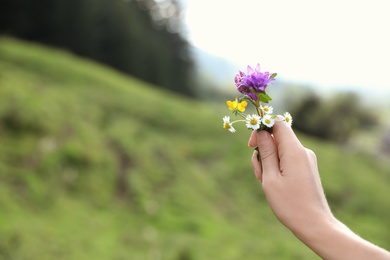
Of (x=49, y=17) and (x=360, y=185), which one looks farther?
(x=49, y=17)

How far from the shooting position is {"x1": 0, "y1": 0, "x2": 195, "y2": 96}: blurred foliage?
3588 centimetres

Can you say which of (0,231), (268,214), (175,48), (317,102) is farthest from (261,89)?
(175,48)

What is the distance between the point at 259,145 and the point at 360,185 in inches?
997

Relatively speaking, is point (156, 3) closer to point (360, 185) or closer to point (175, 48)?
point (175, 48)

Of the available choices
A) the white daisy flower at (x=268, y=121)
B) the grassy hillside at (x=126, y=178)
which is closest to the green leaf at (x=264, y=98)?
the white daisy flower at (x=268, y=121)

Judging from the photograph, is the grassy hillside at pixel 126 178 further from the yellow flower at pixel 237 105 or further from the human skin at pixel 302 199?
the human skin at pixel 302 199

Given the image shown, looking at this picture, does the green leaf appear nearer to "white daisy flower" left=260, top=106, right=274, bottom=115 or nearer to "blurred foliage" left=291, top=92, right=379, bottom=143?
"white daisy flower" left=260, top=106, right=274, bottom=115

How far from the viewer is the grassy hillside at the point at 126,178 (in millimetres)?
14281

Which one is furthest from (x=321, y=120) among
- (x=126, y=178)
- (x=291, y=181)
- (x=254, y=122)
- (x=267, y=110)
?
(x=291, y=181)

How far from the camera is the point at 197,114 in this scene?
29.6m

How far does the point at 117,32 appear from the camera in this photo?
41.1 metres

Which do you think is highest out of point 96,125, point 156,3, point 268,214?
point 156,3

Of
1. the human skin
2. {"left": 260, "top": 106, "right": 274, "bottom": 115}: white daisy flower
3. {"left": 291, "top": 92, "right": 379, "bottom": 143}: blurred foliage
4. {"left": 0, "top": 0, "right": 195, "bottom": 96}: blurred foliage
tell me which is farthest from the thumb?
{"left": 291, "top": 92, "right": 379, "bottom": 143}: blurred foliage

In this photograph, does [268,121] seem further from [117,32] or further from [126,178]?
[117,32]
